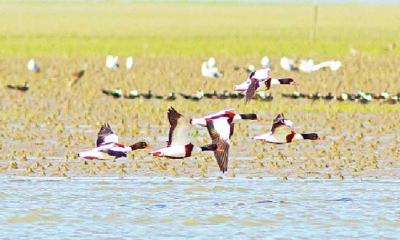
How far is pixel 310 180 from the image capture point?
1691 cm

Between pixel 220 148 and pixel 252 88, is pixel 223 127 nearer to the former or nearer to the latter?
pixel 220 148

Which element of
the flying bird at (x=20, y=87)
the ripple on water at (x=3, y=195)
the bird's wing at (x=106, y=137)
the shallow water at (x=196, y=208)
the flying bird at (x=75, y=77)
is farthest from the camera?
the flying bird at (x=75, y=77)

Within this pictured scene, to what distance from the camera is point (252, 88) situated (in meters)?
15.2

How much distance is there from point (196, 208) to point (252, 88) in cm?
147

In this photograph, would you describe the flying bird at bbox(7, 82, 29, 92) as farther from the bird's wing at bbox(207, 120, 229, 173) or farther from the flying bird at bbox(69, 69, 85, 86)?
the bird's wing at bbox(207, 120, 229, 173)

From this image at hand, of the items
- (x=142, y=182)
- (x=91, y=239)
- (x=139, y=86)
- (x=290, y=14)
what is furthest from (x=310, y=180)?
(x=290, y=14)

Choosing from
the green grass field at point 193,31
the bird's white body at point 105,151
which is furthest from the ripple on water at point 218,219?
the green grass field at point 193,31

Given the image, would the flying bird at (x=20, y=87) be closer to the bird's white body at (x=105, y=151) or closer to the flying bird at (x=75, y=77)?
the flying bird at (x=75, y=77)

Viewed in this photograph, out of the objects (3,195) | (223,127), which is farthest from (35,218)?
(223,127)

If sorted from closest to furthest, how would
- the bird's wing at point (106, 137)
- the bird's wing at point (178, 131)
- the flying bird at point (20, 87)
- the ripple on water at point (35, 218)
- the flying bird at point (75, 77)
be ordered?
the ripple on water at point (35, 218), the bird's wing at point (178, 131), the bird's wing at point (106, 137), the flying bird at point (20, 87), the flying bird at point (75, 77)

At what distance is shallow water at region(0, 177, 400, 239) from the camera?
13.3 metres

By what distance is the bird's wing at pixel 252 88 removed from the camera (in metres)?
15.1

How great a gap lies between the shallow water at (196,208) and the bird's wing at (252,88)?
3.68 feet

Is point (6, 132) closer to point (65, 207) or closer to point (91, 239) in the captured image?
point (65, 207)
